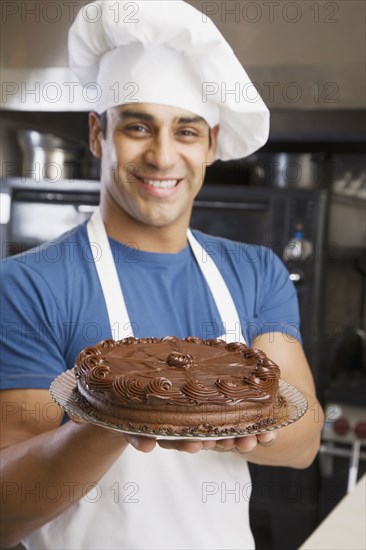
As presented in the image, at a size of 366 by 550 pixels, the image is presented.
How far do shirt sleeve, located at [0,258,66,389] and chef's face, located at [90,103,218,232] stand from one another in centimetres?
28

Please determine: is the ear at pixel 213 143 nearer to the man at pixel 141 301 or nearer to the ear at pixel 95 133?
the man at pixel 141 301

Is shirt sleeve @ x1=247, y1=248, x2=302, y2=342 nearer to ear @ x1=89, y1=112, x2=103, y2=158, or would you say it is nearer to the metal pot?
ear @ x1=89, y1=112, x2=103, y2=158

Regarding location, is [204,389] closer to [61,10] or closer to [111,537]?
[111,537]

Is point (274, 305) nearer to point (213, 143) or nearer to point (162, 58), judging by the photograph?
point (213, 143)

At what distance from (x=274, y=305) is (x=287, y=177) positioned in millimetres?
934

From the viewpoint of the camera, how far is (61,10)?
7.06 ft

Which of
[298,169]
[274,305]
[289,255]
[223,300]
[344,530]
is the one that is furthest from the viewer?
[298,169]

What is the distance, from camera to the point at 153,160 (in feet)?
5.16

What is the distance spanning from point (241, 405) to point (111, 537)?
505 millimetres

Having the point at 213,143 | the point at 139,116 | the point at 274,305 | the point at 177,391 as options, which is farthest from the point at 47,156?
the point at 177,391

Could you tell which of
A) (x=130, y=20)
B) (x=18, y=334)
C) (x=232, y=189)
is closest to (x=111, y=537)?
(x=18, y=334)

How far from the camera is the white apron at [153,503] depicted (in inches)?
59.1

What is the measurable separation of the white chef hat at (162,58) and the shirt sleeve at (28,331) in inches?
18.0

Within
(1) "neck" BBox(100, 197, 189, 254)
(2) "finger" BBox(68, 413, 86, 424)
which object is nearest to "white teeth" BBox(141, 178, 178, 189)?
(1) "neck" BBox(100, 197, 189, 254)
